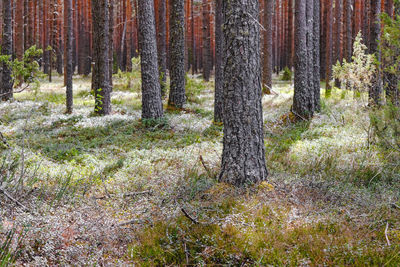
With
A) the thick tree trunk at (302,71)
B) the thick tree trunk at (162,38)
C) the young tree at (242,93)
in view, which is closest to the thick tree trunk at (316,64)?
the thick tree trunk at (302,71)

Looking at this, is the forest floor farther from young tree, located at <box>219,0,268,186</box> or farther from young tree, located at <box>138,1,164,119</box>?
young tree, located at <box>138,1,164,119</box>

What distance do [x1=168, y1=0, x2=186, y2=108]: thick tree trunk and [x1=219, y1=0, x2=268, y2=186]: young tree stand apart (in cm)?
771

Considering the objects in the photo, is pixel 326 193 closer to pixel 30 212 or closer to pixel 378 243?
pixel 378 243

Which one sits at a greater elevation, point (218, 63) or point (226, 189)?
point (218, 63)

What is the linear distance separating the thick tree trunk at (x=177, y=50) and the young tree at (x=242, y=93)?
25.3 ft

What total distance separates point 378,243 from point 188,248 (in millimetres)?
2090

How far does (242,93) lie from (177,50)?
26.7ft

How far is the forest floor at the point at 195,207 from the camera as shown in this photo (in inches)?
142

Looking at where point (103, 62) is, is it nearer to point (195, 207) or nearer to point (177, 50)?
point (177, 50)

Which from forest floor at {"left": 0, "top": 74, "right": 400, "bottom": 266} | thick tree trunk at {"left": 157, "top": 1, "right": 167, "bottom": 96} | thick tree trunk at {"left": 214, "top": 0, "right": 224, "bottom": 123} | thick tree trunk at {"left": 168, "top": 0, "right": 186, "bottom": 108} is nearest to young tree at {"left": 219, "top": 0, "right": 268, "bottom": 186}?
forest floor at {"left": 0, "top": 74, "right": 400, "bottom": 266}

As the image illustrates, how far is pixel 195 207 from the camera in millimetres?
4547

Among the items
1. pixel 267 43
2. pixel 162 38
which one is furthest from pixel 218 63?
pixel 267 43

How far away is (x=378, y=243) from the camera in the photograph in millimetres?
3580

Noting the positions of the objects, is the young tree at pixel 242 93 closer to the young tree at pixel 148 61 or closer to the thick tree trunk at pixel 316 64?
the young tree at pixel 148 61
